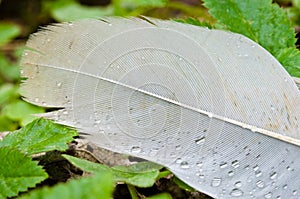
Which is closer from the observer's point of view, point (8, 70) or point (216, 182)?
point (216, 182)

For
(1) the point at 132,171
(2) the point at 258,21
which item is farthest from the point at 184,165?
(2) the point at 258,21

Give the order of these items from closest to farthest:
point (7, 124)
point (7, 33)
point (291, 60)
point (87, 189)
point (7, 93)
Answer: point (87, 189) < point (291, 60) < point (7, 124) < point (7, 93) < point (7, 33)

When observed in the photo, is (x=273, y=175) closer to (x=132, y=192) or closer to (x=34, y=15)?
(x=132, y=192)

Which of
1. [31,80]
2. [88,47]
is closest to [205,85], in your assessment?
[88,47]

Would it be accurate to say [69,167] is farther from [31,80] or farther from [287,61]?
[287,61]

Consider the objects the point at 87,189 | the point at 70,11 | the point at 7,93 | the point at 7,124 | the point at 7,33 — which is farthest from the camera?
the point at 70,11

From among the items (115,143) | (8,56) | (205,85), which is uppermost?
(205,85)
